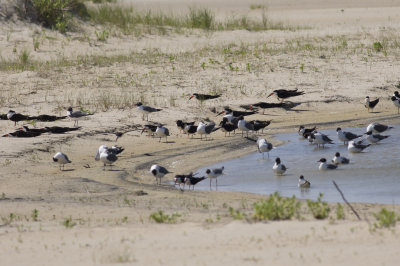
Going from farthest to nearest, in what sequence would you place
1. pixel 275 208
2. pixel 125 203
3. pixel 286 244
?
pixel 125 203 → pixel 275 208 → pixel 286 244

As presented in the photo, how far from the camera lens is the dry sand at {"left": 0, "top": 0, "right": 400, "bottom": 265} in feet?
26.1

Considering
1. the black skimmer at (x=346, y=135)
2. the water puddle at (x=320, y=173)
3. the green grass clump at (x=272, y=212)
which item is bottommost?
the water puddle at (x=320, y=173)

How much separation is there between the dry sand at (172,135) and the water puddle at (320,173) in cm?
86

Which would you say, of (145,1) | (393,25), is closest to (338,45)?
(393,25)

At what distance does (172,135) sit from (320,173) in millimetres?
4471

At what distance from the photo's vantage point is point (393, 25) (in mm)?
29734

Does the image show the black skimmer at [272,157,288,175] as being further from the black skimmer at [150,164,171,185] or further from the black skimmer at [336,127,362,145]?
the black skimmer at [336,127,362,145]

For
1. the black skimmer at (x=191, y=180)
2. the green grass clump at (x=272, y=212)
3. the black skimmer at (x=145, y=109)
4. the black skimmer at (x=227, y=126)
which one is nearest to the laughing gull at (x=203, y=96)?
the black skimmer at (x=145, y=109)

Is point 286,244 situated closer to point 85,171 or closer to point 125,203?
point 125,203

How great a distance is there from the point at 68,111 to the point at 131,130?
5.26ft

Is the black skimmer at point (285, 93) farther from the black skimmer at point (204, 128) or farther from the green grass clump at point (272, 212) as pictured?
the green grass clump at point (272, 212)

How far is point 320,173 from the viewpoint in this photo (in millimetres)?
14172

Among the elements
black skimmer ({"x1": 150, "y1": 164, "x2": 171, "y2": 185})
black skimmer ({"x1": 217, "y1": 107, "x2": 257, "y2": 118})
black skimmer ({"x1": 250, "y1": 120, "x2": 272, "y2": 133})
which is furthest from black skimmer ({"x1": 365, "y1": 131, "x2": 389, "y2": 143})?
black skimmer ({"x1": 150, "y1": 164, "x2": 171, "y2": 185})

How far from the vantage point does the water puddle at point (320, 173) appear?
12.5 metres
